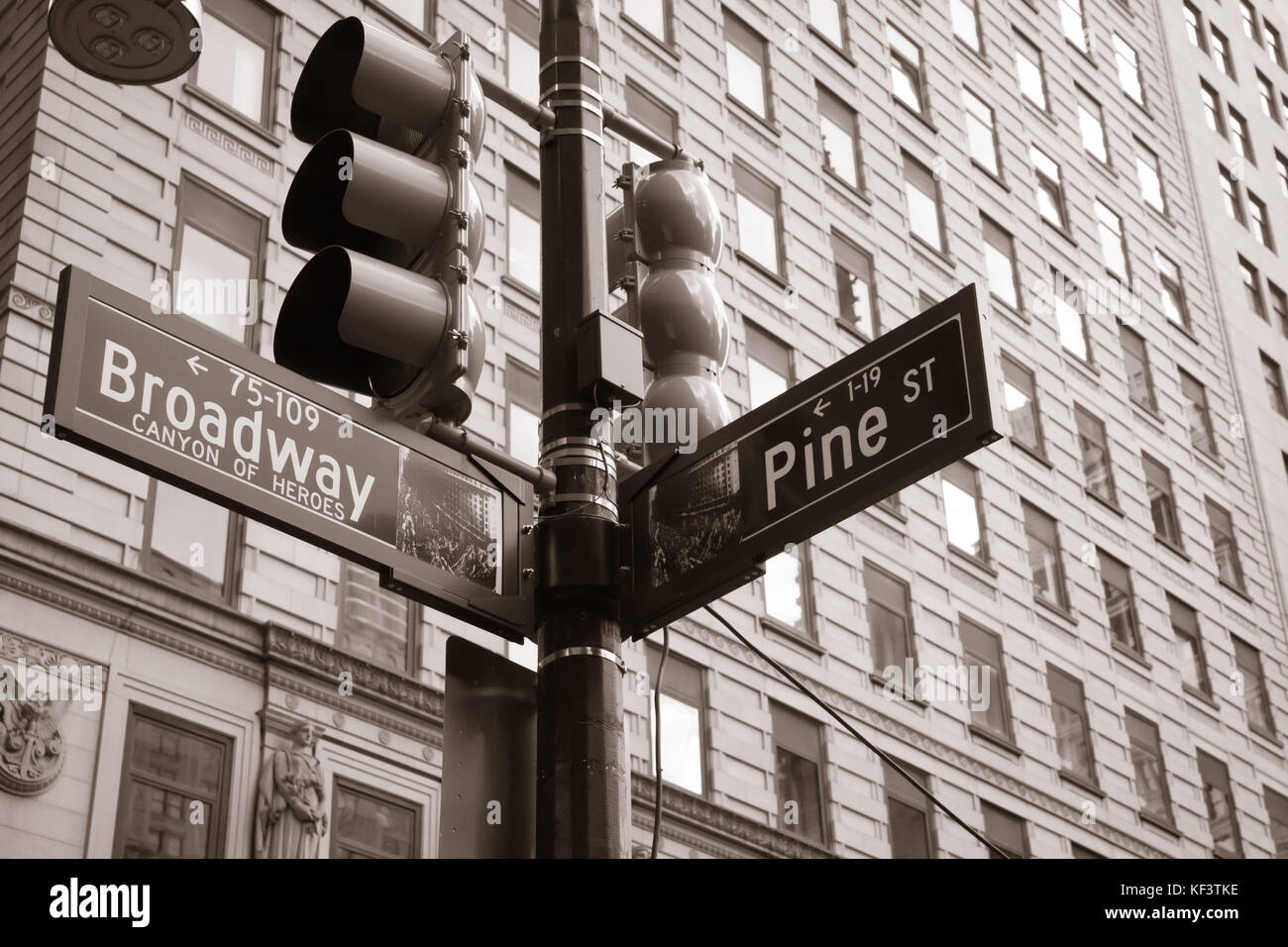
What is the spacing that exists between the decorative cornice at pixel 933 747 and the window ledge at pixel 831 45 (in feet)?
41.4

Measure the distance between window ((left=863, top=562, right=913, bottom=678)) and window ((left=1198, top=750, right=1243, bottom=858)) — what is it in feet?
32.2

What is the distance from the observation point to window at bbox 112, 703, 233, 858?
16.8 meters

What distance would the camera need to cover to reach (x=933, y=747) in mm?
27672

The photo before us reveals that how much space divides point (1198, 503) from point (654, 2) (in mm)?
17937

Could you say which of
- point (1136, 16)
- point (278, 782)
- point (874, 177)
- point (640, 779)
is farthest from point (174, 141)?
point (1136, 16)

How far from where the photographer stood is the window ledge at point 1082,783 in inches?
1197

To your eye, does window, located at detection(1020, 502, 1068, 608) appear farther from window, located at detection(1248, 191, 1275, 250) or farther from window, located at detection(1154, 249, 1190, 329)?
window, located at detection(1248, 191, 1275, 250)

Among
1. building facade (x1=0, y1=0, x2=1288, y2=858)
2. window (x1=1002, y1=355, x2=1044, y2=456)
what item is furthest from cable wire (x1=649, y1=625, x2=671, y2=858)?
window (x1=1002, y1=355, x2=1044, y2=456)

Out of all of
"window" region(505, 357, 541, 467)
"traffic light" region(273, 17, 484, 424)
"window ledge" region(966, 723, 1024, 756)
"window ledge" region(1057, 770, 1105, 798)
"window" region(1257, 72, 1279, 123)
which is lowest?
"traffic light" region(273, 17, 484, 424)

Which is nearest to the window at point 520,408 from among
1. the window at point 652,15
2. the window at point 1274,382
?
the window at point 652,15

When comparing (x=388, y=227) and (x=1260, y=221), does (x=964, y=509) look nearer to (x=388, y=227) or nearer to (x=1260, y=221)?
(x=1260, y=221)

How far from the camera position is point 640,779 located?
21328 mm

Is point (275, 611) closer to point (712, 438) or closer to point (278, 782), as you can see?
point (278, 782)

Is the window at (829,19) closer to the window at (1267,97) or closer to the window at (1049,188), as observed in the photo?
the window at (1049,188)
